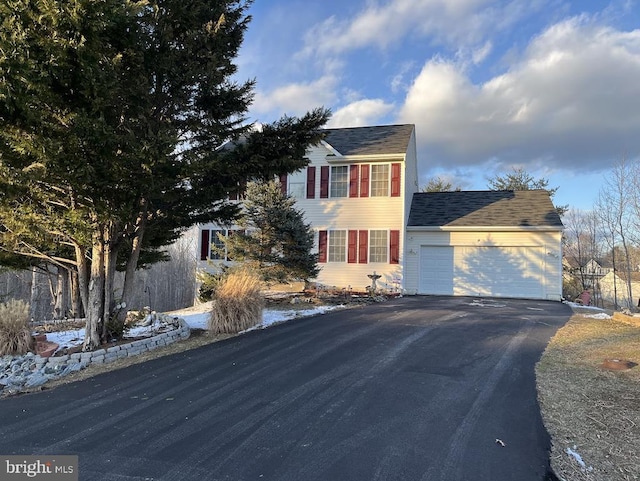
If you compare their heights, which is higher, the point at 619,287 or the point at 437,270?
the point at 437,270

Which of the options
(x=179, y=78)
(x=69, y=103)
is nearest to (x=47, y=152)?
(x=69, y=103)

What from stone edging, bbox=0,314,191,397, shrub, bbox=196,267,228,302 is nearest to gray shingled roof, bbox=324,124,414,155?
shrub, bbox=196,267,228,302

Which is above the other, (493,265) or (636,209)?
(636,209)

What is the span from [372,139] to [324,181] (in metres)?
2.83

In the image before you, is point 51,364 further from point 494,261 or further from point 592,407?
point 494,261

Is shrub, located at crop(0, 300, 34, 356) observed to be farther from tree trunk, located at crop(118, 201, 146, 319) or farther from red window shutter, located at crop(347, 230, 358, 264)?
red window shutter, located at crop(347, 230, 358, 264)

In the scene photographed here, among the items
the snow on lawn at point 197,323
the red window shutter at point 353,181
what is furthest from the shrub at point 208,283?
the red window shutter at point 353,181

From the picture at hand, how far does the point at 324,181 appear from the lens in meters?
17.3

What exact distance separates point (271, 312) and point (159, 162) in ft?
18.2

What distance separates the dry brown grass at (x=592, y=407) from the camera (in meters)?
3.06

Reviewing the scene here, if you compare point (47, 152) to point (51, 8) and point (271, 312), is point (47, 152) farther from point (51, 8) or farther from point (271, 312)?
point (271, 312)

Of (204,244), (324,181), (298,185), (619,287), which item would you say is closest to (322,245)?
(324,181)

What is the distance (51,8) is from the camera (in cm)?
486

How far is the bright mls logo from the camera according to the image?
9.91 ft
